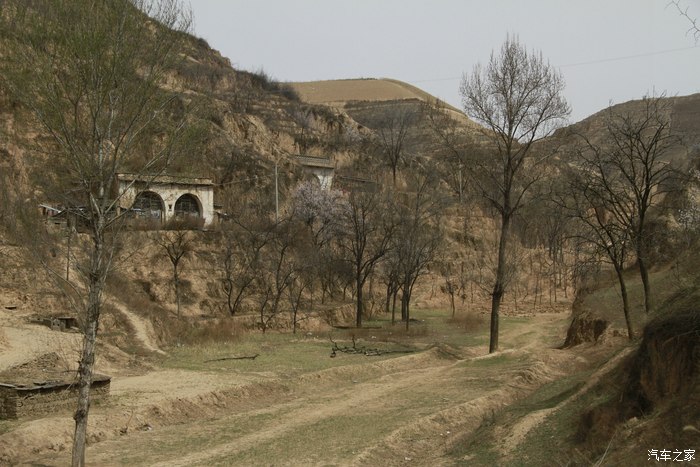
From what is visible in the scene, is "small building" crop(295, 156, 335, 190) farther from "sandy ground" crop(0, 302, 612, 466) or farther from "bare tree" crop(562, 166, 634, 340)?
"bare tree" crop(562, 166, 634, 340)

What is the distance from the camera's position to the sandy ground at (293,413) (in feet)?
43.0

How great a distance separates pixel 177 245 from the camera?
44.4 metres

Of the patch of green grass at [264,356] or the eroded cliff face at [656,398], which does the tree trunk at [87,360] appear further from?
the patch of green grass at [264,356]

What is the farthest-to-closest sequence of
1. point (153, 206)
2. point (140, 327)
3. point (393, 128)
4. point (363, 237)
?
point (393, 128), point (153, 206), point (363, 237), point (140, 327)

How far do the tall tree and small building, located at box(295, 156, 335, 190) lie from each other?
54134 millimetres

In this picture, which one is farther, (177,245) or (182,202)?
(182,202)

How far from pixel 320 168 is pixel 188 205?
65.7 ft

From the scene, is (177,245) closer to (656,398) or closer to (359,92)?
(656,398)

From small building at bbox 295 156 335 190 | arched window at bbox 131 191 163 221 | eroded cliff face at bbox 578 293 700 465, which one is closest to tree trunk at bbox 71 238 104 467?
eroded cliff face at bbox 578 293 700 465

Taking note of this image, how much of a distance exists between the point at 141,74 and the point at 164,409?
904 centimetres

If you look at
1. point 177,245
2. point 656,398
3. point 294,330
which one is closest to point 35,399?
point 656,398

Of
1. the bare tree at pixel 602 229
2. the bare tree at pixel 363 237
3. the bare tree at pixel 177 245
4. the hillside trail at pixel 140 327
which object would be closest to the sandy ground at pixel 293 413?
the bare tree at pixel 602 229

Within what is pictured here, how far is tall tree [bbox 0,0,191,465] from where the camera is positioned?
36.8 feet

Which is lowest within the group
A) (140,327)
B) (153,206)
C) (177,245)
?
(140,327)
